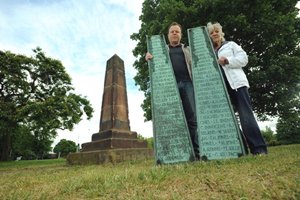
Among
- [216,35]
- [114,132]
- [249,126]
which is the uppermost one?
[216,35]

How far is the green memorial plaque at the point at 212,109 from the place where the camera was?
3581 millimetres

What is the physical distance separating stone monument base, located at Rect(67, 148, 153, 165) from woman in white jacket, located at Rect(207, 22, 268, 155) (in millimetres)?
3999

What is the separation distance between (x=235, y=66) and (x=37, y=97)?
844 inches

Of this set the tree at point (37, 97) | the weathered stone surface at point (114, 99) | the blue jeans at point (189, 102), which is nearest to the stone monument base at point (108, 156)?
the weathered stone surface at point (114, 99)

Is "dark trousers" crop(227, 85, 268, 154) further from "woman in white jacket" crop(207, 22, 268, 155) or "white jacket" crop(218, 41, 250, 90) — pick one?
"white jacket" crop(218, 41, 250, 90)

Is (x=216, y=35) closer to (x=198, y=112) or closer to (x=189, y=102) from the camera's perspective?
(x=189, y=102)

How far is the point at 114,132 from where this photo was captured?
26.0 feet

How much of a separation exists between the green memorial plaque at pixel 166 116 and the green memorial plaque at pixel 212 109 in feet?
0.95

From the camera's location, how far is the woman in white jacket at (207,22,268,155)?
12.4 feet

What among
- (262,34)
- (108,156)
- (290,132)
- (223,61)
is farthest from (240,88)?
(290,132)

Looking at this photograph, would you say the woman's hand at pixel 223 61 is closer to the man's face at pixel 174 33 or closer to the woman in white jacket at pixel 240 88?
the woman in white jacket at pixel 240 88

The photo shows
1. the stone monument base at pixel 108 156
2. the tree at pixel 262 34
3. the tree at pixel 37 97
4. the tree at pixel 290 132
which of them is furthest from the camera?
the tree at pixel 290 132

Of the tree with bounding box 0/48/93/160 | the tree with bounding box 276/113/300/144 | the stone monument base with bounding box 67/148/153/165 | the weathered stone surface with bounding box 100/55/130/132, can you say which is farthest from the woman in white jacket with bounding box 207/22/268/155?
the tree with bounding box 276/113/300/144

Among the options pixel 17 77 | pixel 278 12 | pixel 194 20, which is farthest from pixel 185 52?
pixel 17 77
